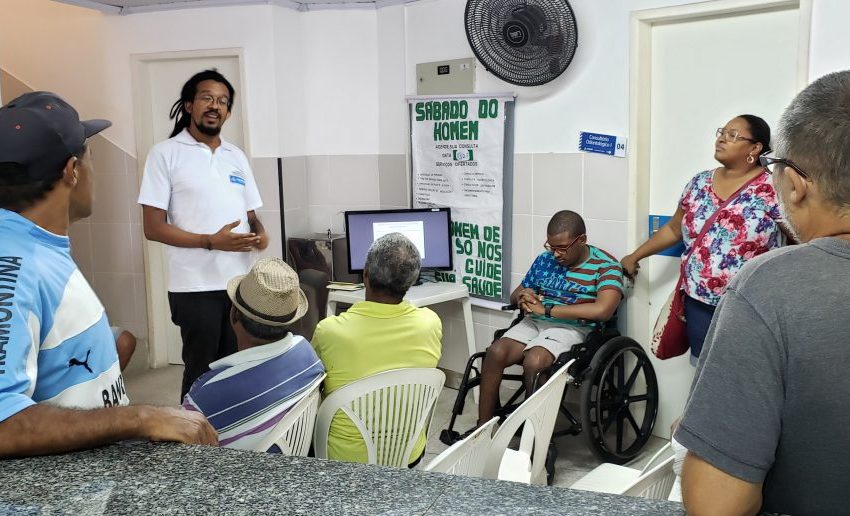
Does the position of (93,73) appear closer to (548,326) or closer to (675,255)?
(548,326)

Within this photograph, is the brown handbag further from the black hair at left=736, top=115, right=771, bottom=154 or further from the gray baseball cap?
the gray baseball cap

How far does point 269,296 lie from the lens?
6.97 feet

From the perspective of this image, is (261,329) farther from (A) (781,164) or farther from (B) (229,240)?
(A) (781,164)

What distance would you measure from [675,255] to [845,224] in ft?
9.18

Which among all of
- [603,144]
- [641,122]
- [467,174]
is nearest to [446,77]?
[467,174]

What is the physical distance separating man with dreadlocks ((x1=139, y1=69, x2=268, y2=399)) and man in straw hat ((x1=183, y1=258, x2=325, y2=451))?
112 cm

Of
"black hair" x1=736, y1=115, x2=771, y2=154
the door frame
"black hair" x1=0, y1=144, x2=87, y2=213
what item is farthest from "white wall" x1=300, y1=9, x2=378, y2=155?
"black hair" x1=0, y1=144, x2=87, y2=213

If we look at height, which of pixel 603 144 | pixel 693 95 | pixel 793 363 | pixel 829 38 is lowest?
pixel 793 363

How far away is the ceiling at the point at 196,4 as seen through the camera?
15.1 ft

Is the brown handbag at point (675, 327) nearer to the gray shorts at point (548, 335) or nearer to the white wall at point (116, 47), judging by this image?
the gray shorts at point (548, 335)

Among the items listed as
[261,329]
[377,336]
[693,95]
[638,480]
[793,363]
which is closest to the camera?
[793,363]

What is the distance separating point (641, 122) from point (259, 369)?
2.38m

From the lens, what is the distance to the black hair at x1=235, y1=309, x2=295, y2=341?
2.12 meters

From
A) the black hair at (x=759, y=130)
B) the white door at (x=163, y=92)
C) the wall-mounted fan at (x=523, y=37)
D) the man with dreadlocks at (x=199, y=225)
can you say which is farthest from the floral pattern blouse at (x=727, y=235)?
the white door at (x=163, y=92)
